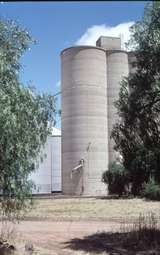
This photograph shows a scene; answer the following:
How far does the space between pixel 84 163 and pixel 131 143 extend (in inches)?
1790

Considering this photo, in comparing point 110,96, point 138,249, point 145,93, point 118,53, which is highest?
point 118,53

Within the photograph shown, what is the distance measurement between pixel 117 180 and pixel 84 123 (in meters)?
12.6

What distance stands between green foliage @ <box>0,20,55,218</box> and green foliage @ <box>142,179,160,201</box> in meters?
29.2

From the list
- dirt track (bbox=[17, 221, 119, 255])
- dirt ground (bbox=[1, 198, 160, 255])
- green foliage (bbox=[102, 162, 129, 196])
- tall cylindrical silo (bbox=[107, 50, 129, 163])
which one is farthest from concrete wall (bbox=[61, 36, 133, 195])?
dirt track (bbox=[17, 221, 119, 255])

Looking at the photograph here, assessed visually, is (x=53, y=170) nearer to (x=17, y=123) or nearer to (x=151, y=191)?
(x=151, y=191)

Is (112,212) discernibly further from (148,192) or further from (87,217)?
(148,192)

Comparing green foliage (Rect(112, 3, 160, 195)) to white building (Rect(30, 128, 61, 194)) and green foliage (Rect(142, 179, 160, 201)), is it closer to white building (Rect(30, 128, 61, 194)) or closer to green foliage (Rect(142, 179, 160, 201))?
green foliage (Rect(142, 179, 160, 201))

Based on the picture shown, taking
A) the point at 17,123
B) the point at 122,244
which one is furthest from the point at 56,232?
the point at 17,123

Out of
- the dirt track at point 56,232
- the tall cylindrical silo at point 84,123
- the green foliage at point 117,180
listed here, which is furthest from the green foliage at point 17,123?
the tall cylindrical silo at point 84,123

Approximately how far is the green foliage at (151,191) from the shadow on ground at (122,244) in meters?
24.4

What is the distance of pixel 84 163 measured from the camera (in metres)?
61.5

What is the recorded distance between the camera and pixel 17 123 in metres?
11.6

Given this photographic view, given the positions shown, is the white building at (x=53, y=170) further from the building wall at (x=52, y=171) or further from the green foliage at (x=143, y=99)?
the green foliage at (x=143, y=99)

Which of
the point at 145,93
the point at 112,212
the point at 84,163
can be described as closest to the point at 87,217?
the point at 112,212
